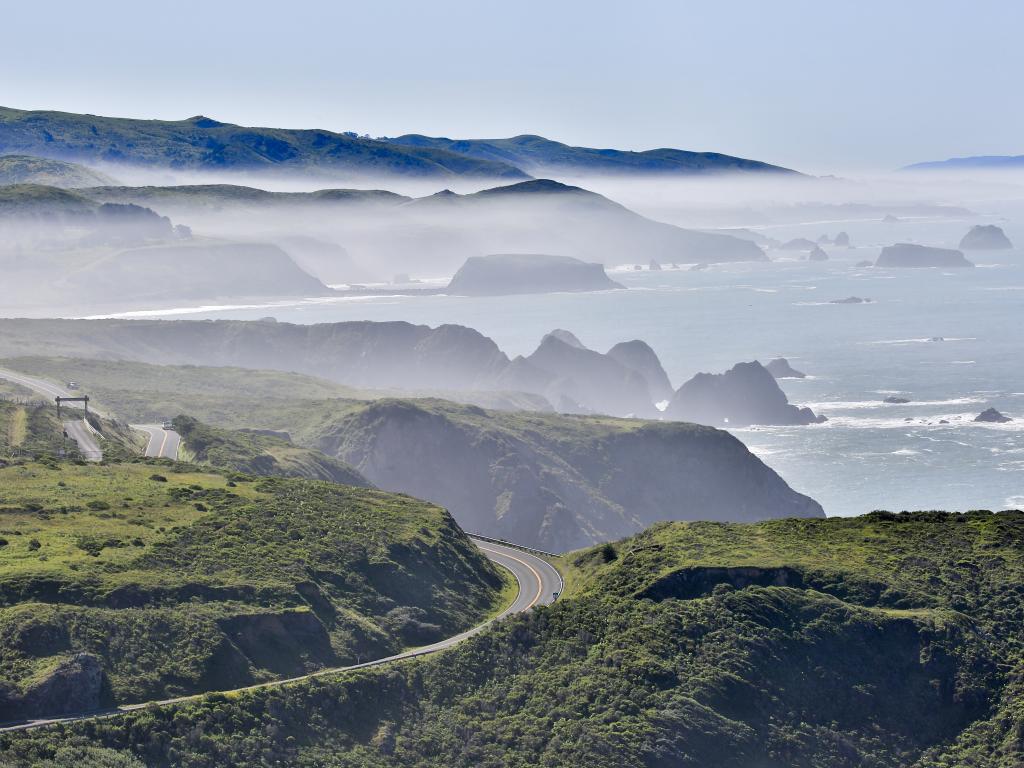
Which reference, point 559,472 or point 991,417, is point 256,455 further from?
point 991,417

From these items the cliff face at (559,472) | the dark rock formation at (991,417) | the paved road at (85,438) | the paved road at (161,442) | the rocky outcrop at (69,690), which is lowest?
the cliff face at (559,472)

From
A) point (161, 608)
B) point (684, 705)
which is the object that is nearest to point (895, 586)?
point (684, 705)

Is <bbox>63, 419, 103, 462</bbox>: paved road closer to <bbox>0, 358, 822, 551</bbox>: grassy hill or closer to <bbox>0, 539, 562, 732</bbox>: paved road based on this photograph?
<bbox>0, 539, 562, 732</bbox>: paved road

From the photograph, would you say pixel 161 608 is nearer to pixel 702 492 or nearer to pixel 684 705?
pixel 684 705

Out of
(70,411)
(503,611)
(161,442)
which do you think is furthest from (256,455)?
(503,611)

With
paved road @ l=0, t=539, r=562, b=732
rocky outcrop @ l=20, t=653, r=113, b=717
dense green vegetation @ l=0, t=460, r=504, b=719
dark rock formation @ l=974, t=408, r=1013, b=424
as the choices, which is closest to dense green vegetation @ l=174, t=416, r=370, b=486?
dense green vegetation @ l=0, t=460, r=504, b=719

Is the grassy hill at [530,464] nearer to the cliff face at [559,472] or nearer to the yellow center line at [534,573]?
the cliff face at [559,472]

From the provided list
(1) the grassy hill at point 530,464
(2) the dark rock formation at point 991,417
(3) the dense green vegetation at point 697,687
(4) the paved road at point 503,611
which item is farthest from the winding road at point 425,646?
(2) the dark rock formation at point 991,417
